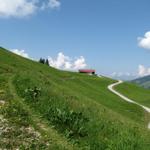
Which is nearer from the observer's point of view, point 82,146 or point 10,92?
point 82,146

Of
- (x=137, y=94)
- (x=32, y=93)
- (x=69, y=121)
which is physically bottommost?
(x=69, y=121)

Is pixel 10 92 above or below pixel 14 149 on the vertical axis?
above

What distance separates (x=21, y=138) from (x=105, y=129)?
16.7 ft

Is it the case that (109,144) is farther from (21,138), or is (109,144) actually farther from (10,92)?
(10,92)

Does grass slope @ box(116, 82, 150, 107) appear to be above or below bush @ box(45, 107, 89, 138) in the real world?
above

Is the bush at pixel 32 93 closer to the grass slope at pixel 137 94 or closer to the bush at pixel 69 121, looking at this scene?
the bush at pixel 69 121

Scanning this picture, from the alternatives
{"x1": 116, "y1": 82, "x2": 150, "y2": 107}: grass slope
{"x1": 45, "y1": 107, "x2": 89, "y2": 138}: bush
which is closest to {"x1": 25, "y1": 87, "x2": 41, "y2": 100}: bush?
{"x1": 45, "y1": 107, "x2": 89, "y2": 138}: bush

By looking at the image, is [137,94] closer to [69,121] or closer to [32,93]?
[32,93]

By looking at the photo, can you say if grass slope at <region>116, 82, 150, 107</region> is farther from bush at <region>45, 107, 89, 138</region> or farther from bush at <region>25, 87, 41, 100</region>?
bush at <region>45, 107, 89, 138</region>

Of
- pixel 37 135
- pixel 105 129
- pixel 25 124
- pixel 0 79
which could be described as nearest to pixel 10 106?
pixel 25 124

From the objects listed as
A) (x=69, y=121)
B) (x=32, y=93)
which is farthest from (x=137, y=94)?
(x=69, y=121)

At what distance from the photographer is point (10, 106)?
1909 cm

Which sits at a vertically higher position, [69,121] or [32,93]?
[32,93]

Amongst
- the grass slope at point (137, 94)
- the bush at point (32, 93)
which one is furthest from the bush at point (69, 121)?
the grass slope at point (137, 94)
